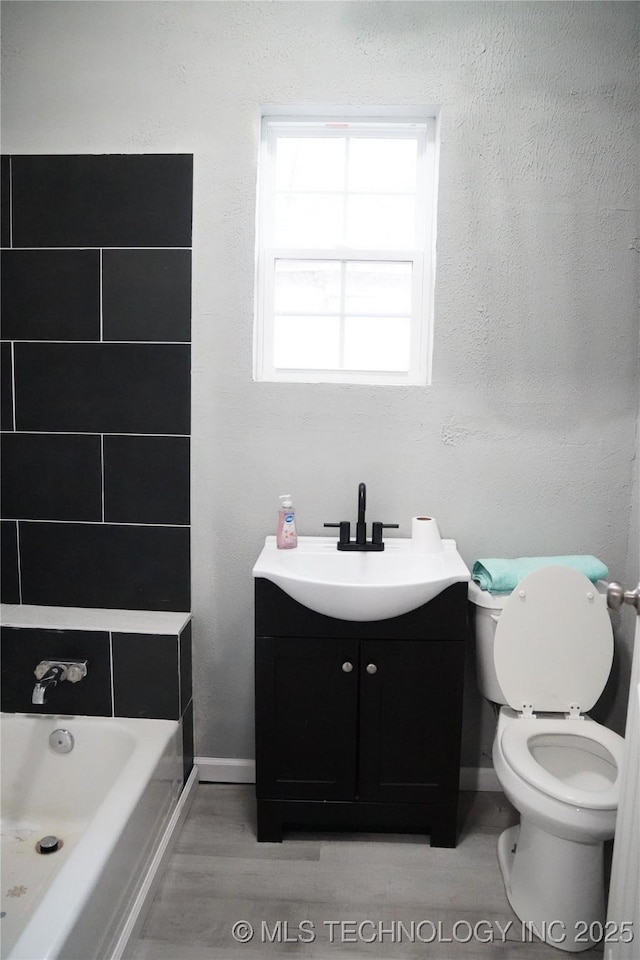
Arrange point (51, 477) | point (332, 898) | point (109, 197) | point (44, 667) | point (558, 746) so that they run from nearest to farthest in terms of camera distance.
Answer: point (332, 898) < point (558, 746) < point (44, 667) < point (109, 197) < point (51, 477)

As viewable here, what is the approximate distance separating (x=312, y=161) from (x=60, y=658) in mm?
1842

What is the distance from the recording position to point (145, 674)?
2141 millimetres

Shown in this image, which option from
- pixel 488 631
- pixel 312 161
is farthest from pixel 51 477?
Answer: pixel 488 631

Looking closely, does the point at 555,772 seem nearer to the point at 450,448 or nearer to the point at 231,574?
the point at 450,448

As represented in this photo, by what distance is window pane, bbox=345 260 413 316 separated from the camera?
2.30m

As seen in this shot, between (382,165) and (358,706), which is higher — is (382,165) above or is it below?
above

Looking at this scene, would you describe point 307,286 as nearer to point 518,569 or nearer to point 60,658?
point 518,569

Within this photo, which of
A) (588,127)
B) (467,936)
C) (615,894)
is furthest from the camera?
(588,127)

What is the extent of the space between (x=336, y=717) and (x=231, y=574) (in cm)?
61

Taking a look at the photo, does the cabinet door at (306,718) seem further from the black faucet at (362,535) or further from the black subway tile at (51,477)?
the black subway tile at (51,477)

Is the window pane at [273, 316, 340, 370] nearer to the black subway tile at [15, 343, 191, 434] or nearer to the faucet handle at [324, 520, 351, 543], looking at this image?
the black subway tile at [15, 343, 191, 434]

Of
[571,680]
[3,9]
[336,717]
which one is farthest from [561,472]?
[3,9]

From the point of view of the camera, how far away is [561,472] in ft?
7.28

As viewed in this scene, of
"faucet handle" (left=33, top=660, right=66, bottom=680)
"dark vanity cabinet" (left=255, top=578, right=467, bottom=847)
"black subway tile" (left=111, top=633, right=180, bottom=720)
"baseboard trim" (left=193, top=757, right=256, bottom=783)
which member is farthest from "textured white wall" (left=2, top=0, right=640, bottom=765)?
"baseboard trim" (left=193, top=757, right=256, bottom=783)
